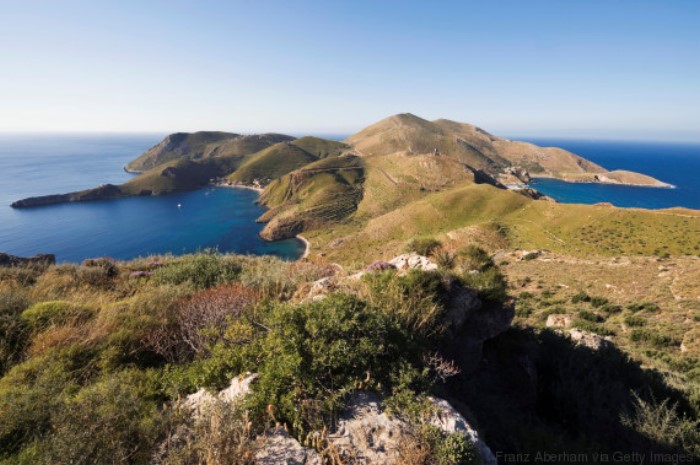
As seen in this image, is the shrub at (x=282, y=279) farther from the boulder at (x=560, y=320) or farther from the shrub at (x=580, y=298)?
the shrub at (x=580, y=298)

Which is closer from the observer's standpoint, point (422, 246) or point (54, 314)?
point (54, 314)

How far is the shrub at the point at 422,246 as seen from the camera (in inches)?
571

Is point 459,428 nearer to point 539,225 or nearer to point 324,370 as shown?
point 324,370

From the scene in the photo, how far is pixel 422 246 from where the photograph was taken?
14727mm

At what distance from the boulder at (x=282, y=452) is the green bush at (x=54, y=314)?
6258 millimetres

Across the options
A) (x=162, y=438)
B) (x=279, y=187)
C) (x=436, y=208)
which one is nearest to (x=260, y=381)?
(x=162, y=438)

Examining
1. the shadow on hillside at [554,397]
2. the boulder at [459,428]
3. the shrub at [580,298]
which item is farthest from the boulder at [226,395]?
the shrub at [580,298]

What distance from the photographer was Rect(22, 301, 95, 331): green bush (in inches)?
277

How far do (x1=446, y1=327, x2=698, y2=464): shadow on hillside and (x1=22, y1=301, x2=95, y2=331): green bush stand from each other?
8892mm

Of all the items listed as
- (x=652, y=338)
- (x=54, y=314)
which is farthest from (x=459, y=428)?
(x=652, y=338)

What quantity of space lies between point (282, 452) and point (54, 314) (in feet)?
24.1

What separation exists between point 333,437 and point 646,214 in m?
79.0

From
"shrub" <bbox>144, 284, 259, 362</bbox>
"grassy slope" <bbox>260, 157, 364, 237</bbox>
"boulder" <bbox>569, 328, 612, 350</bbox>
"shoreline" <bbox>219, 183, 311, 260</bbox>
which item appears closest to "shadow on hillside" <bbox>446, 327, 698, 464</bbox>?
"boulder" <bbox>569, 328, 612, 350</bbox>

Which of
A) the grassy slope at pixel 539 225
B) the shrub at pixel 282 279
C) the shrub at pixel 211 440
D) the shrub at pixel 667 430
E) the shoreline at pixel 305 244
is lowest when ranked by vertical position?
the shoreline at pixel 305 244
